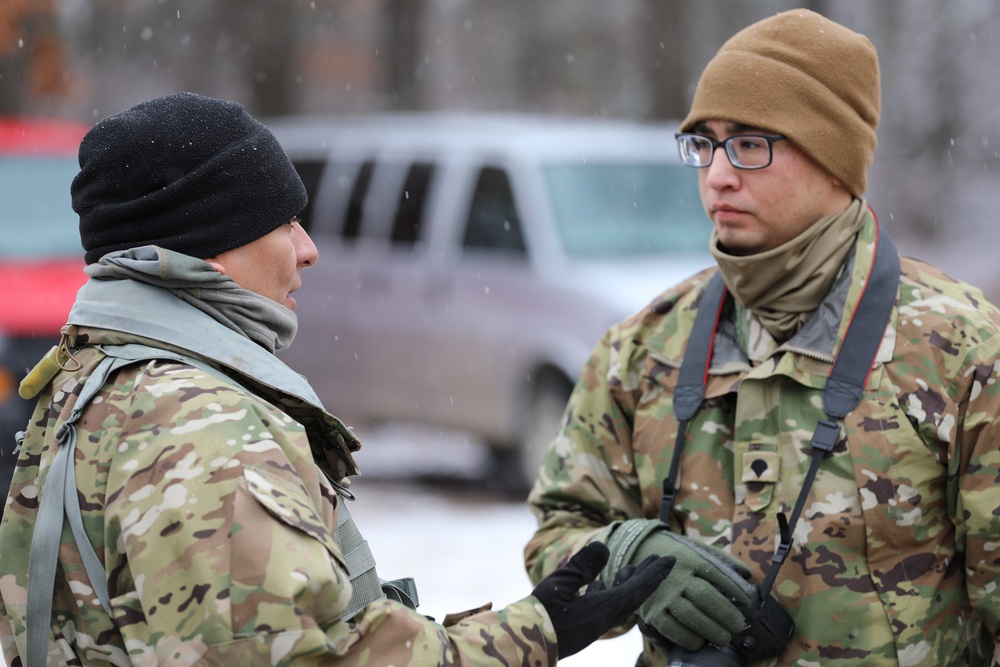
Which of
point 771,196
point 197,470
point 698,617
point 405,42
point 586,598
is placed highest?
point 771,196

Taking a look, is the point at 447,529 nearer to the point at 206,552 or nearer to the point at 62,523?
the point at 62,523

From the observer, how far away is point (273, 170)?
212 cm

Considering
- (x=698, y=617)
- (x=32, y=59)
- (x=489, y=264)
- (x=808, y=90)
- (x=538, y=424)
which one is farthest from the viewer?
(x=32, y=59)

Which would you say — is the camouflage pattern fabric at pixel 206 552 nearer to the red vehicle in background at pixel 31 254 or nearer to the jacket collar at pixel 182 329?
the jacket collar at pixel 182 329

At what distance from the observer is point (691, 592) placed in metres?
2.38

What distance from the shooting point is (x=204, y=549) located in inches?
67.4

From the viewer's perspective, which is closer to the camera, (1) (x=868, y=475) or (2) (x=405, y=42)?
(1) (x=868, y=475)

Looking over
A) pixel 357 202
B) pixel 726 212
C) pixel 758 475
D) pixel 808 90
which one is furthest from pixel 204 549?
pixel 357 202

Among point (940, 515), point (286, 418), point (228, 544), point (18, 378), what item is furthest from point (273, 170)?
point (18, 378)

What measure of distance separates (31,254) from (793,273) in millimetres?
5455

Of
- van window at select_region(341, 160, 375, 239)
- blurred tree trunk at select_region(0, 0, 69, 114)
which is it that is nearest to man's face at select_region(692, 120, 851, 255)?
van window at select_region(341, 160, 375, 239)

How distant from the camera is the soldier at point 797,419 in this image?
243 cm

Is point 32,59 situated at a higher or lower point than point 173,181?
lower

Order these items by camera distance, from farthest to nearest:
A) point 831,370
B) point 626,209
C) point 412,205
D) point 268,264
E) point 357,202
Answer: point 357,202
point 412,205
point 626,209
point 831,370
point 268,264
